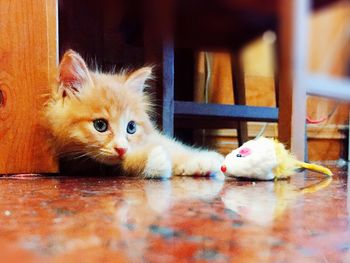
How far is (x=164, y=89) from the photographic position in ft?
3.76

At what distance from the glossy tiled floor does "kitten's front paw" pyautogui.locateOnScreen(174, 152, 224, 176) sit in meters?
0.21

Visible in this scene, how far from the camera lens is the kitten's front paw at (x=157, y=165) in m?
0.91

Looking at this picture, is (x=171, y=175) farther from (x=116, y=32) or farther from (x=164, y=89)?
(x=116, y=32)

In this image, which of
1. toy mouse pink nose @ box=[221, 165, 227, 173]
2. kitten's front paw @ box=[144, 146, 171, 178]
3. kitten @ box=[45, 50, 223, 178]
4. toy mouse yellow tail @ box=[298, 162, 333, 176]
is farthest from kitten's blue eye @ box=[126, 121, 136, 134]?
toy mouse yellow tail @ box=[298, 162, 333, 176]

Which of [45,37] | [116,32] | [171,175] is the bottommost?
[171,175]

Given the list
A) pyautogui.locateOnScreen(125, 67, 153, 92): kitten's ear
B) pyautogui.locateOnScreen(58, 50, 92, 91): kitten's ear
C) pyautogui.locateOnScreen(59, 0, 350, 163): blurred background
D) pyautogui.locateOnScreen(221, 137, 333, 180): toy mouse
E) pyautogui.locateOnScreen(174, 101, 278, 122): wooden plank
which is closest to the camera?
pyautogui.locateOnScreen(59, 0, 350, 163): blurred background

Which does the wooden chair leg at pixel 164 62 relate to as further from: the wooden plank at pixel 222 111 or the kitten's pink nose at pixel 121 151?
the kitten's pink nose at pixel 121 151

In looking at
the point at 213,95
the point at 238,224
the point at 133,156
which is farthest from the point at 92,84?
the point at 213,95

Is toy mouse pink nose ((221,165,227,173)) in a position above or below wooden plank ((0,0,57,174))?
below

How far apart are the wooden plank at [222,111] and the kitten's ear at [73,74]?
29 centimetres

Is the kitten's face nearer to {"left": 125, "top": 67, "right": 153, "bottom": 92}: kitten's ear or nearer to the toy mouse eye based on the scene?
{"left": 125, "top": 67, "right": 153, "bottom": 92}: kitten's ear

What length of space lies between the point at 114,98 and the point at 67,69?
118mm

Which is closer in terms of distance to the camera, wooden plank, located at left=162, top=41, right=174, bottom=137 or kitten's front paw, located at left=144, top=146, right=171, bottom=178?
kitten's front paw, located at left=144, top=146, right=171, bottom=178

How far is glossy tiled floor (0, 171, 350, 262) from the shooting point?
331 millimetres
